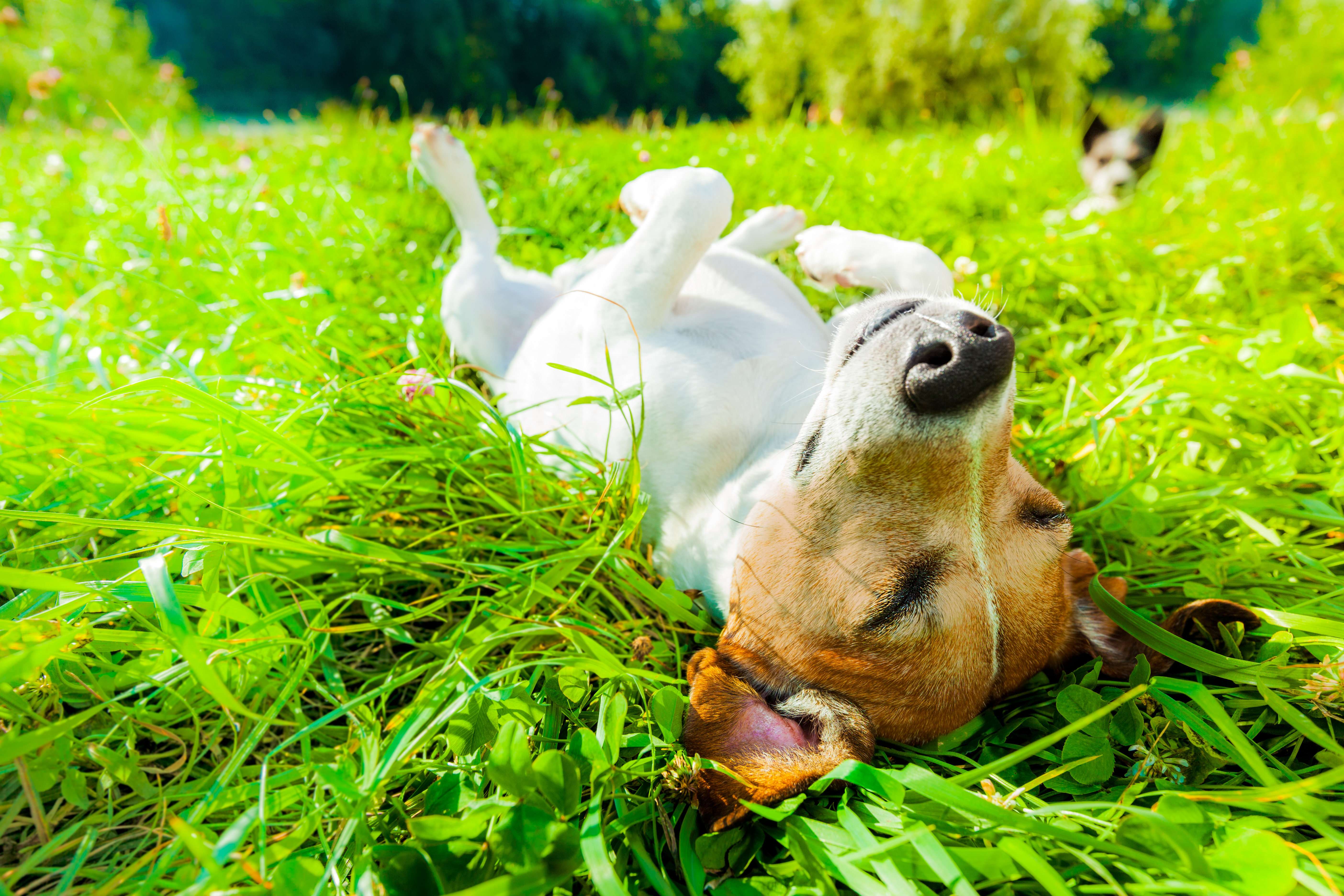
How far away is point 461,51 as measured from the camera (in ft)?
88.1

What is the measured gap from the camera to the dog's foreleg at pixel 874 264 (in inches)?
85.0

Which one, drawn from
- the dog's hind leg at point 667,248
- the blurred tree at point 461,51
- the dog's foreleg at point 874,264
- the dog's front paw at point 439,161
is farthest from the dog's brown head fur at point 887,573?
the blurred tree at point 461,51

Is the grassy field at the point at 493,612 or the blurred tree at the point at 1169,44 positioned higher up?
the blurred tree at the point at 1169,44

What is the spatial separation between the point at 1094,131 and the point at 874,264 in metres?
6.13

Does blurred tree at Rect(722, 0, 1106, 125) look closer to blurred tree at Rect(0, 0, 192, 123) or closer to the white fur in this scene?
blurred tree at Rect(0, 0, 192, 123)

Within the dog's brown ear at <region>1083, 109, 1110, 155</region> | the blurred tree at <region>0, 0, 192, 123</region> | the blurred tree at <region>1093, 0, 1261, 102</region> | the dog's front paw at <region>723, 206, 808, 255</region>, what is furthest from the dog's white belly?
the blurred tree at <region>1093, 0, 1261, 102</region>

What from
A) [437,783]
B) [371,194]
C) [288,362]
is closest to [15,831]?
[437,783]

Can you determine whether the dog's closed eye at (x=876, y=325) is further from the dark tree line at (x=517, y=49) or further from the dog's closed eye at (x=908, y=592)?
the dark tree line at (x=517, y=49)

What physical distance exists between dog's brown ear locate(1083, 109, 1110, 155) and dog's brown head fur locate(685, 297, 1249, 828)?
253 inches

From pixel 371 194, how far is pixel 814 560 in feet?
12.9

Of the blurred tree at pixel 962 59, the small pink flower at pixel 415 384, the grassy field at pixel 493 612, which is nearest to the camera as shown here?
the grassy field at pixel 493 612

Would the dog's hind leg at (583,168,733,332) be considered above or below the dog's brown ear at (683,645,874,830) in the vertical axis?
above

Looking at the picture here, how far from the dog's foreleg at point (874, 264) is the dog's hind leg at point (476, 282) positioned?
120 cm

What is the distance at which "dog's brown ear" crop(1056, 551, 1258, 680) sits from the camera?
1.60 metres
